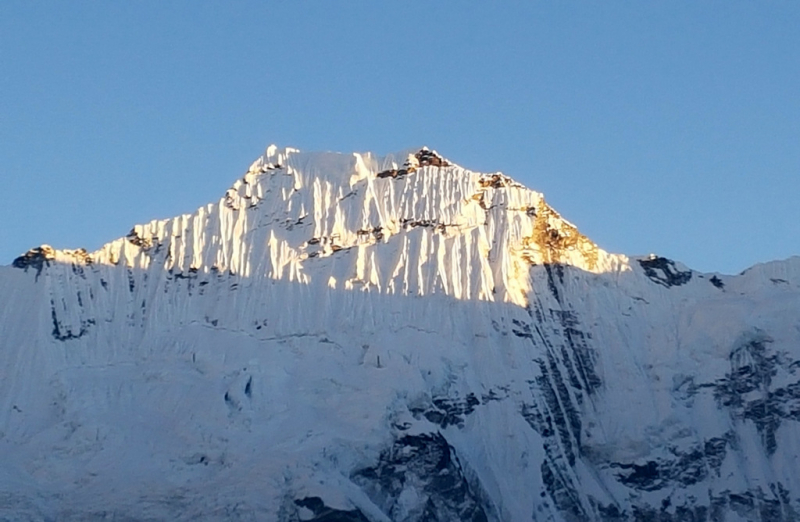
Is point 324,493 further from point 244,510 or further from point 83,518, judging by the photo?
point 83,518

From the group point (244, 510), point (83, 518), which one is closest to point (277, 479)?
point (244, 510)

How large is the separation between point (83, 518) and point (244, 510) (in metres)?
15.8

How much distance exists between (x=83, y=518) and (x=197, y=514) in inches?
438

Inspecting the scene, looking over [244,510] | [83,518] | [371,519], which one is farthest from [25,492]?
[371,519]

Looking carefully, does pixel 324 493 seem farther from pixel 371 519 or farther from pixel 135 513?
pixel 135 513

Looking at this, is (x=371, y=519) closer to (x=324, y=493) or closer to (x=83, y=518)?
(x=324, y=493)

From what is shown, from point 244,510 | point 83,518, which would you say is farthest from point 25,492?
point 244,510

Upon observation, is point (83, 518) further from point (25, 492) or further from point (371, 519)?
point (371, 519)

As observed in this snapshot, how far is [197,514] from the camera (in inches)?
7810

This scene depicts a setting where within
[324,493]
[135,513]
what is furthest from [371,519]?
[135,513]

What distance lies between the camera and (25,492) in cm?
19888

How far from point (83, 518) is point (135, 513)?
16.5ft

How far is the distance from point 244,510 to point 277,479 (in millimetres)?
4663

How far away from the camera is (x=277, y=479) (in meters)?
200
